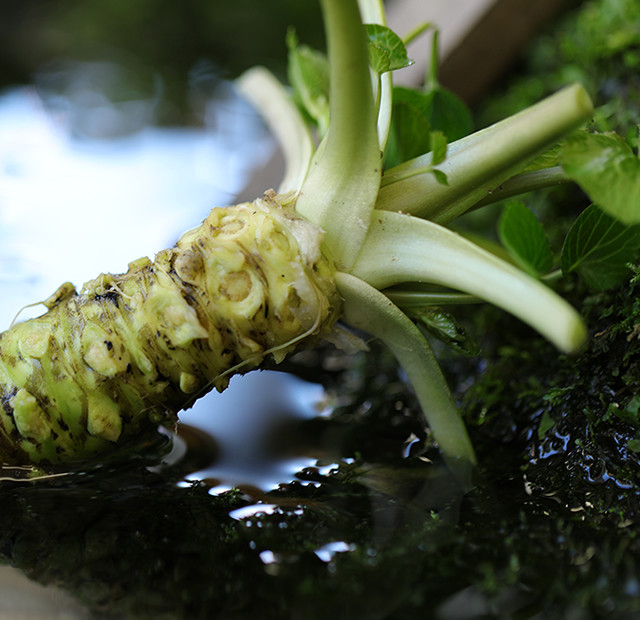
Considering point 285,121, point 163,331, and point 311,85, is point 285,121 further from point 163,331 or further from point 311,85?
point 163,331

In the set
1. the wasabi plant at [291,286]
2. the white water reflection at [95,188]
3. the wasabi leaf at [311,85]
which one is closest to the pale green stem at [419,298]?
the wasabi plant at [291,286]

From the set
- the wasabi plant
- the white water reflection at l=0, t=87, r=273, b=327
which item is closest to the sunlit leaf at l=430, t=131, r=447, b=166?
the wasabi plant

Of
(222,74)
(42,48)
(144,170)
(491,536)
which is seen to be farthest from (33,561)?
(42,48)

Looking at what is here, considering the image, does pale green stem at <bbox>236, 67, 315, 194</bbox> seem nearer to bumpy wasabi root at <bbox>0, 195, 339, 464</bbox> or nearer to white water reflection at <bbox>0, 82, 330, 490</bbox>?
bumpy wasabi root at <bbox>0, 195, 339, 464</bbox>

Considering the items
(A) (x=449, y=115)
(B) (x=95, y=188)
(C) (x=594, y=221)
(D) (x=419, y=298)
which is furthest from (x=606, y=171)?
(B) (x=95, y=188)

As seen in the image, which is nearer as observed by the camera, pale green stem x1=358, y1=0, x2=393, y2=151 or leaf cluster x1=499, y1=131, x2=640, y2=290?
leaf cluster x1=499, y1=131, x2=640, y2=290
